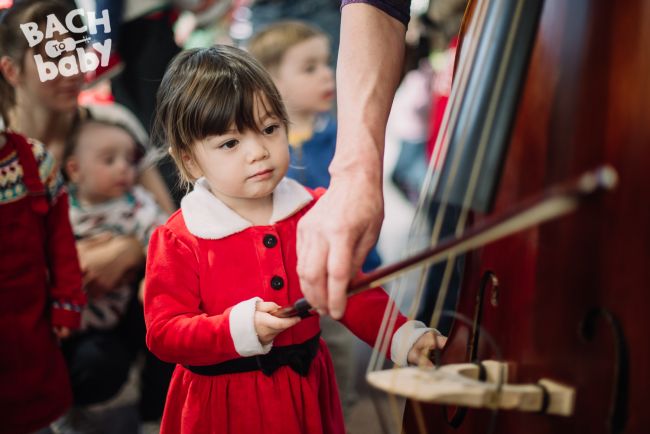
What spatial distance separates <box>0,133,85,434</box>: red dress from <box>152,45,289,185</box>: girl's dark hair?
1.00 ft

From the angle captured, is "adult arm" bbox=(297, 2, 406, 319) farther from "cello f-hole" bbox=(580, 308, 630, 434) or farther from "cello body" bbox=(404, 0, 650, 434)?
"cello f-hole" bbox=(580, 308, 630, 434)

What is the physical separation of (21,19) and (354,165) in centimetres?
47

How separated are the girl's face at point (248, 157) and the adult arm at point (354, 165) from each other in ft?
0.29

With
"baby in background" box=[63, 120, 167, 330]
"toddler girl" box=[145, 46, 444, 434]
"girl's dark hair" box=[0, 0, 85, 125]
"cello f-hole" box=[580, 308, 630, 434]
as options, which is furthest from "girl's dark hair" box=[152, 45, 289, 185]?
"baby in background" box=[63, 120, 167, 330]

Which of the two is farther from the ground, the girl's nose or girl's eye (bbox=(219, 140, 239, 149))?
girl's eye (bbox=(219, 140, 239, 149))

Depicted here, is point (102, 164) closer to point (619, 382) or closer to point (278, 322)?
point (278, 322)

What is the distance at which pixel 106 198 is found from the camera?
57.9 inches

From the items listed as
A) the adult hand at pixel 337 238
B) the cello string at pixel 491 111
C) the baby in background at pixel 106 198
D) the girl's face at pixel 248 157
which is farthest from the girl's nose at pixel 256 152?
the baby in background at pixel 106 198

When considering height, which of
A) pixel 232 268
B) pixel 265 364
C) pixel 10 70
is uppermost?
pixel 10 70

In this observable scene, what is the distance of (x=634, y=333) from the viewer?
52 cm

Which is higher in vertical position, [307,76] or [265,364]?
[307,76]

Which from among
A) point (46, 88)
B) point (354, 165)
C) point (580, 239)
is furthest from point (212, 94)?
point (580, 239)

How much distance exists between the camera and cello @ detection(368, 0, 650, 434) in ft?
1.73

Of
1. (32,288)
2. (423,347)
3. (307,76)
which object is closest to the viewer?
(423,347)
